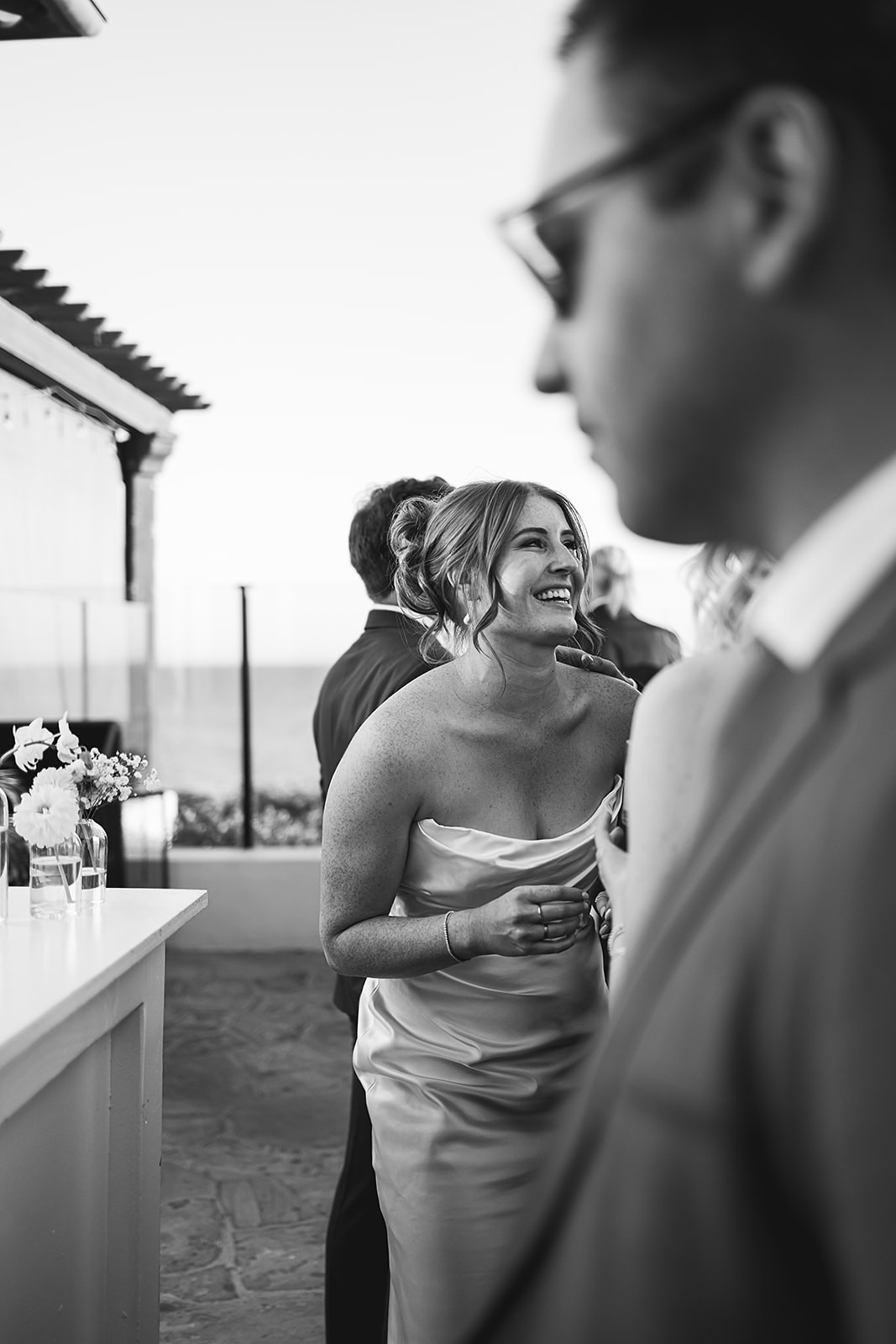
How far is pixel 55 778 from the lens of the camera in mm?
2500

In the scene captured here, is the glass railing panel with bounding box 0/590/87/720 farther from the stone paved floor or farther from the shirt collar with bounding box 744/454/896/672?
the shirt collar with bounding box 744/454/896/672

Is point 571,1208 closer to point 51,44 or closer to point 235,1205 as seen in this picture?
point 235,1205

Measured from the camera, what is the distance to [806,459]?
50cm

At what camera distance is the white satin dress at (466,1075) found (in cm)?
186

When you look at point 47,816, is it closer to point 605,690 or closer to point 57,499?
point 605,690

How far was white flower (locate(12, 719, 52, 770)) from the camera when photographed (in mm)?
2516

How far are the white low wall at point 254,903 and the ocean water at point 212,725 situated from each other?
0.72 meters

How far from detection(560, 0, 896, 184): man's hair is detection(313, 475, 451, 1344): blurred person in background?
2062 mm

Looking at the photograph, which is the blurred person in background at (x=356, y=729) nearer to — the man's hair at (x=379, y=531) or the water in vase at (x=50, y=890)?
the man's hair at (x=379, y=531)

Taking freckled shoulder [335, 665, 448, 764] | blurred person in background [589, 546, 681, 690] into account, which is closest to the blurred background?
blurred person in background [589, 546, 681, 690]

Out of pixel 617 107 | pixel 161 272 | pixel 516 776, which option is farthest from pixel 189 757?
pixel 617 107

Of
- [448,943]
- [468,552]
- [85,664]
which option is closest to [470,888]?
[448,943]

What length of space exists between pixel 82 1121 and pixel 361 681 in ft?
4.21

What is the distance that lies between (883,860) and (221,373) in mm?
14242
